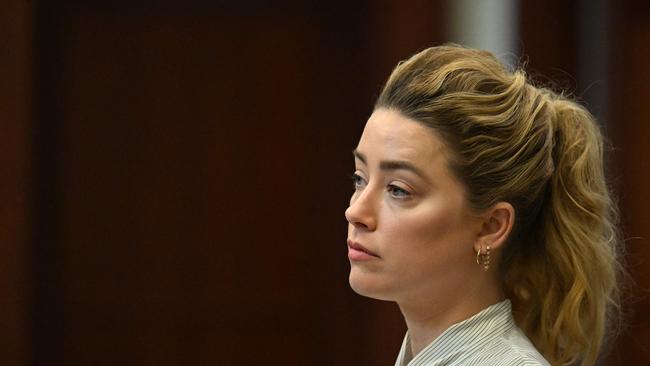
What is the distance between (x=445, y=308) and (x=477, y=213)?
126 mm

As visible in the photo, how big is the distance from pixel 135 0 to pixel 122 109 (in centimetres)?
30

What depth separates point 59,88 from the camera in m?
2.96

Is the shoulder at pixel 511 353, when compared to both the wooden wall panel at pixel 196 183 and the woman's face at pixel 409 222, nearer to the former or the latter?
the woman's face at pixel 409 222

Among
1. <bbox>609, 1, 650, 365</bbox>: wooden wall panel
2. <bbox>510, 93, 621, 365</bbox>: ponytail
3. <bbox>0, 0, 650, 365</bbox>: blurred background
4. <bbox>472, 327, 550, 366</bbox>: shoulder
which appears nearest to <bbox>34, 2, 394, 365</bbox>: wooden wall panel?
<bbox>0, 0, 650, 365</bbox>: blurred background

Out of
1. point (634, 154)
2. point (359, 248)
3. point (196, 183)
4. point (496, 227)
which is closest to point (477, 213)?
point (496, 227)

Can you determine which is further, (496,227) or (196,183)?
(196,183)

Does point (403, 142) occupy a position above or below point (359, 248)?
above

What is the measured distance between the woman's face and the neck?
14 mm

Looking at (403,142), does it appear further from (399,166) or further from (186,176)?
(186,176)

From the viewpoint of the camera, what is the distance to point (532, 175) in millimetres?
1366

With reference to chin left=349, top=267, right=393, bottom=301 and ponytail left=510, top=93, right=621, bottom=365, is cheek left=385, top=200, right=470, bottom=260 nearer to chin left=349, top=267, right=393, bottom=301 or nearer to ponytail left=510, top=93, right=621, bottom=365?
chin left=349, top=267, right=393, bottom=301

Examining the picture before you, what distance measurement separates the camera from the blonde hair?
52.5 inches

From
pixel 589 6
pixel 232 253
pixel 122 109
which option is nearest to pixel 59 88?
pixel 122 109

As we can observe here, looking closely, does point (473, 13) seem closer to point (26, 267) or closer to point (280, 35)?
point (280, 35)
